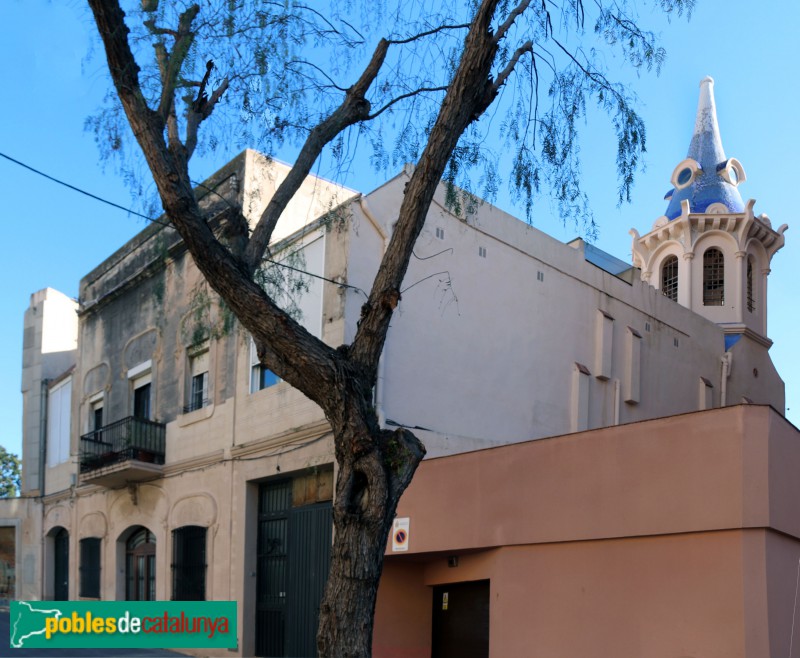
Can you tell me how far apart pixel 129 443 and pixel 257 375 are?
4408 mm

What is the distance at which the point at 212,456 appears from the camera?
1845 cm

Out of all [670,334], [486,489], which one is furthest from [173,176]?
[670,334]

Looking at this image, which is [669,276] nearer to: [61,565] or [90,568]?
[90,568]

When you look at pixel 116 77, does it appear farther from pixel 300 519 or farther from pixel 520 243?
pixel 520 243

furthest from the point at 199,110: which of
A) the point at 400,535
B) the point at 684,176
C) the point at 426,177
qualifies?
the point at 684,176

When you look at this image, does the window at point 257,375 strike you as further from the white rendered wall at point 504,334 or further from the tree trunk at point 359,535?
the tree trunk at point 359,535

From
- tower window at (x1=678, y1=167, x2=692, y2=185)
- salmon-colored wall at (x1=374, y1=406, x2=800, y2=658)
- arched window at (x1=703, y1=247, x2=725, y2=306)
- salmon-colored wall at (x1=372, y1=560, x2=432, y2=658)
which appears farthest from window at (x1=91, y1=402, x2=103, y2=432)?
tower window at (x1=678, y1=167, x2=692, y2=185)

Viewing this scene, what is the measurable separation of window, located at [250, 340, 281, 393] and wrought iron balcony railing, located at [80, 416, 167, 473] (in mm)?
3724

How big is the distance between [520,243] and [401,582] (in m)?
7.13

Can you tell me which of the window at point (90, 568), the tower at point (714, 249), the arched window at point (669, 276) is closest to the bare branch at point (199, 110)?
the window at point (90, 568)

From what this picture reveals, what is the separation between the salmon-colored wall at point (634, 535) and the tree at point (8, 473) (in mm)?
44176

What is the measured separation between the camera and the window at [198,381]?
1959 centimetres

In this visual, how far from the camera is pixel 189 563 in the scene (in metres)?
19.0

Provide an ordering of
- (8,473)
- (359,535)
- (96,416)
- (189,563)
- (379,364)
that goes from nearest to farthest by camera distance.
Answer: (359,535) → (379,364) → (189,563) → (96,416) → (8,473)
